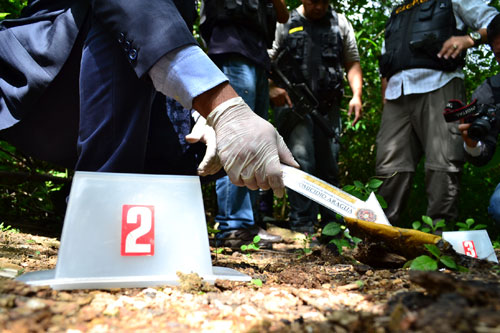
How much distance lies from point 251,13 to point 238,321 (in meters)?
2.24

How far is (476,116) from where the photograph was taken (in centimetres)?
250

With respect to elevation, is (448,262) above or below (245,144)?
below

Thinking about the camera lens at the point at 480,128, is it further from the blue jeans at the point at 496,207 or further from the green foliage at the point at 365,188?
the green foliage at the point at 365,188

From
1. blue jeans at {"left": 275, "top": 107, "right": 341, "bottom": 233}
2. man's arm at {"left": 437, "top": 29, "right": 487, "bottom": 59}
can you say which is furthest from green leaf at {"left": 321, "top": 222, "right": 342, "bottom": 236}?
man's arm at {"left": 437, "top": 29, "right": 487, "bottom": 59}

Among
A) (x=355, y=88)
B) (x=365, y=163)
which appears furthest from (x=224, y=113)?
(x=365, y=163)

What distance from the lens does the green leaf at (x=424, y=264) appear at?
109 cm

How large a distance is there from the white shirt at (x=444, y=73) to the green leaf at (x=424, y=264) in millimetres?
2122

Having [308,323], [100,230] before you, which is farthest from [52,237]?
[308,323]

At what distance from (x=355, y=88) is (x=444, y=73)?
95 cm

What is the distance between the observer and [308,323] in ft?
2.54

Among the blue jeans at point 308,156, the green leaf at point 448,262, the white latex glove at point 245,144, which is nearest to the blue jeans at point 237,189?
the blue jeans at point 308,156

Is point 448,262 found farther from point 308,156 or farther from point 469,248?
point 308,156

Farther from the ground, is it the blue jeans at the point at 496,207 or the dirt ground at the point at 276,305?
the blue jeans at the point at 496,207

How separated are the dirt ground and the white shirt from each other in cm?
208
